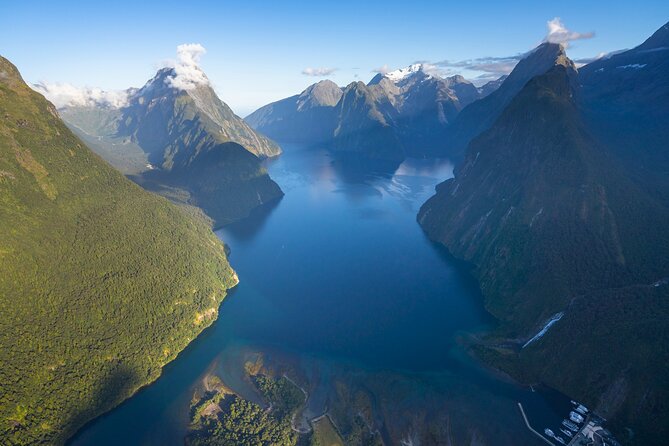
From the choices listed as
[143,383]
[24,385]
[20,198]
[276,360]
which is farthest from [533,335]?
[20,198]

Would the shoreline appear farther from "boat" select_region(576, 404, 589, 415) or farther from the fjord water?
"boat" select_region(576, 404, 589, 415)

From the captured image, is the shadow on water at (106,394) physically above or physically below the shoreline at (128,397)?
above

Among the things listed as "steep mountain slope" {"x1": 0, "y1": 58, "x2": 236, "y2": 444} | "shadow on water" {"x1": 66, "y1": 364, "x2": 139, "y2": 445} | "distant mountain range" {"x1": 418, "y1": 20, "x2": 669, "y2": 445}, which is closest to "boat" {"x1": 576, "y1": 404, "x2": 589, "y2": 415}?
"distant mountain range" {"x1": 418, "y1": 20, "x2": 669, "y2": 445}

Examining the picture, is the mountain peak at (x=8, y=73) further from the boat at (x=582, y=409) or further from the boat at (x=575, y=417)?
the boat at (x=582, y=409)

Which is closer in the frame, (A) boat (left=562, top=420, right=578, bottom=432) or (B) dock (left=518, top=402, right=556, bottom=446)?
(B) dock (left=518, top=402, right=556, bottom=446)

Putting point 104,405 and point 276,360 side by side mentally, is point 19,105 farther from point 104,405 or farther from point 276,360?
point 276,360

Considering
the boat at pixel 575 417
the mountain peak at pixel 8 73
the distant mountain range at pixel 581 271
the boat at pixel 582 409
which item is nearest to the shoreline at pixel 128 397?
the distant mountain range at pixel 581 271
